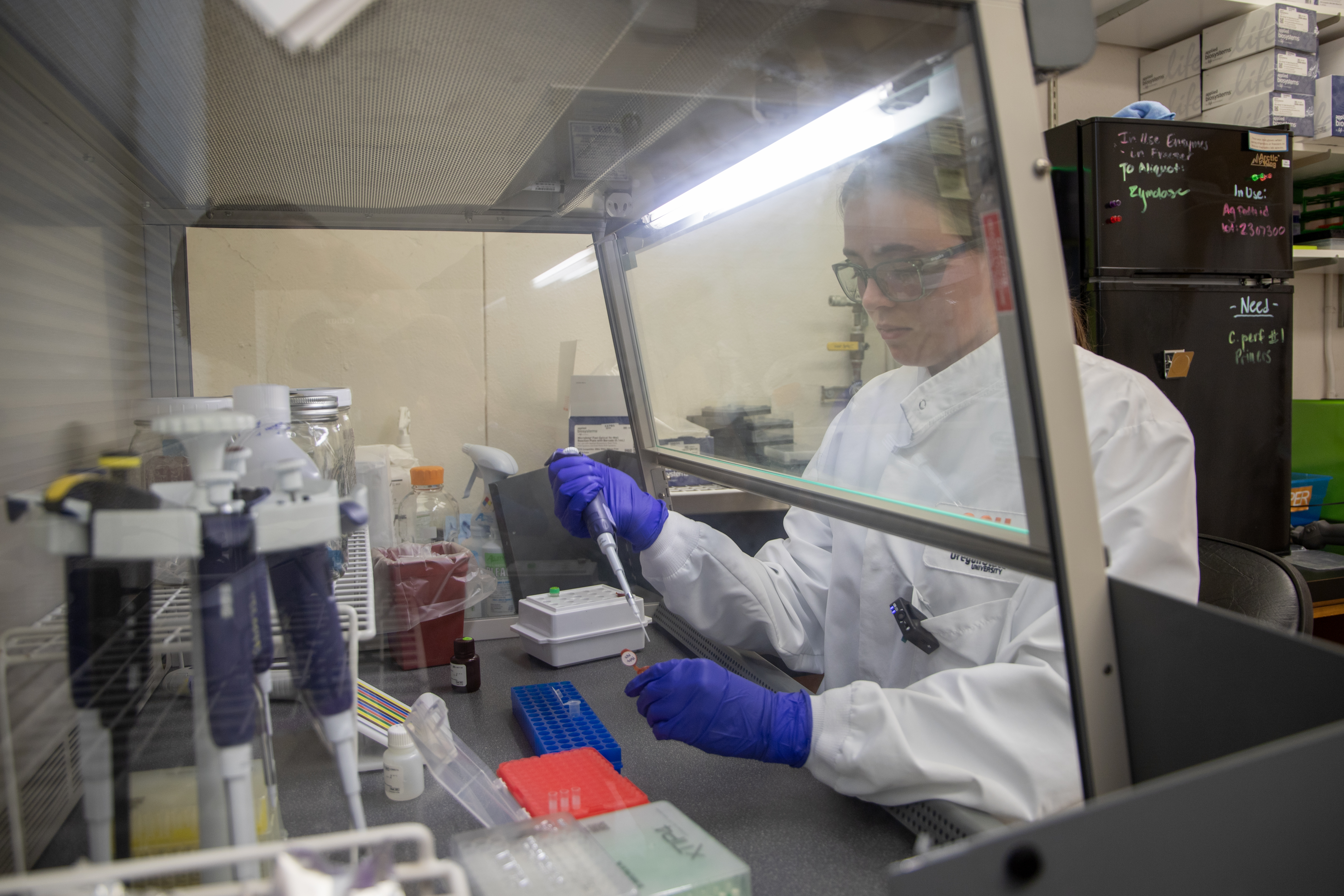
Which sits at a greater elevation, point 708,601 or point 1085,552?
point 1085,552

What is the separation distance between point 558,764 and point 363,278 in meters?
1.61

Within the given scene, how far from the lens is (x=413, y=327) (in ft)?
7.20

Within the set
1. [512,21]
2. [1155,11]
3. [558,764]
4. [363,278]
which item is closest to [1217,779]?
[558,764]

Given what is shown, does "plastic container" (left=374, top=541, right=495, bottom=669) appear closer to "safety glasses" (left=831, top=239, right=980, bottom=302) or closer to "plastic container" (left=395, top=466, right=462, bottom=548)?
"plastic container" (left=395, top=466, right=462, bottom=548)

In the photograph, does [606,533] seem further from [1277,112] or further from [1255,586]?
[1277,112]

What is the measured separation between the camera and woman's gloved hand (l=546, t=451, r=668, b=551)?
4.64 feet

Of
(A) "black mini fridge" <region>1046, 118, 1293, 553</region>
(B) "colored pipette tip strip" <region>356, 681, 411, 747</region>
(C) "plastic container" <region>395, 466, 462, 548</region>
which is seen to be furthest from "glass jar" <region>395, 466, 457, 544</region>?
(A) "black mini fridge" <region>1046, 118, 1293, 553</region>

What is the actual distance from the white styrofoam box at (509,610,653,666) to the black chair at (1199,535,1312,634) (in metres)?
0.93

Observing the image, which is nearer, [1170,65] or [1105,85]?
[1170,65]

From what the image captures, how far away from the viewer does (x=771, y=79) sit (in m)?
0.83

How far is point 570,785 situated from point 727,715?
0.20 m

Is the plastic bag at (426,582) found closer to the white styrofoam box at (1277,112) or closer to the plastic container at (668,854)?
the plastic container at (668,854)

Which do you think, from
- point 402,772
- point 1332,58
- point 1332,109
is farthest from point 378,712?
point 1332,58

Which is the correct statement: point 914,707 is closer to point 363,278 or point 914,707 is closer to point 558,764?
point 558,764
